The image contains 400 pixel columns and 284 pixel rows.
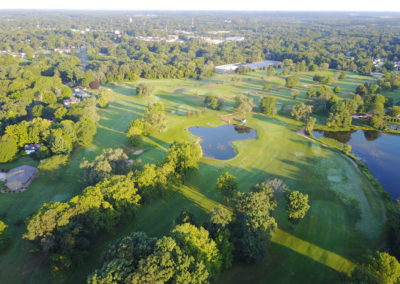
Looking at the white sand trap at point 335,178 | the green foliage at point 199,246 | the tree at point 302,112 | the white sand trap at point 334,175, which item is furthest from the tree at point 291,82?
the green foliage at point 199,246

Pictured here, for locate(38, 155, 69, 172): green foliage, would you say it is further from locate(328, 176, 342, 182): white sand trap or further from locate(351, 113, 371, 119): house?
locate(351, 113, 371, 119): house

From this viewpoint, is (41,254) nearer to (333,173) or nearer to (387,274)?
(387,274)

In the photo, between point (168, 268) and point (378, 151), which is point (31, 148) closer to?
point (168, 268)

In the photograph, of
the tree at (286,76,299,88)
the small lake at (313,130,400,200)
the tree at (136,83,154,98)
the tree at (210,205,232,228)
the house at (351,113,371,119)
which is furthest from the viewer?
the tree at (286,76,299,88)

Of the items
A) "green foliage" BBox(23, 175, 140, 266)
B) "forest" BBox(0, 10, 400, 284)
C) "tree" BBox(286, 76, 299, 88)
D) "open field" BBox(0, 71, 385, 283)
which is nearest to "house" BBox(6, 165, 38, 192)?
"forest" BBox(0, 10, 400, 284)

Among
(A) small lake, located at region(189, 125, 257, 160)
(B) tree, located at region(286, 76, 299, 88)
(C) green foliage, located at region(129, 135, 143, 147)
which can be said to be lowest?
(A) small lake, located at region(189, 125, 257, 160)

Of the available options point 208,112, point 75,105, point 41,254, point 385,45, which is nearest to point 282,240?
point 41,254

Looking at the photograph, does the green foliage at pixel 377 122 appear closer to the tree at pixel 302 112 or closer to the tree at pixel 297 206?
the tree at pixel 302 112
